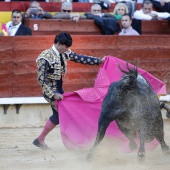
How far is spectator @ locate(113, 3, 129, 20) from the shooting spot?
9.61 meters

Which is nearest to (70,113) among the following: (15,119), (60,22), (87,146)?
(87,146)

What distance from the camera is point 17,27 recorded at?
354 inches

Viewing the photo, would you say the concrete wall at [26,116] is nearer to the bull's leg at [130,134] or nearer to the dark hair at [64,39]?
the bull's leg at [130,134]

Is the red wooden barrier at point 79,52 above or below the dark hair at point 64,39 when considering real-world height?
below

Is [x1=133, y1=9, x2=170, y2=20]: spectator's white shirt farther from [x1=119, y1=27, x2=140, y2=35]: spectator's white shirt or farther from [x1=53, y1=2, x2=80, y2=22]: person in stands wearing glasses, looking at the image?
[x1=53, y1=2, x2=80, y2=22]: person in stands wearing glasses

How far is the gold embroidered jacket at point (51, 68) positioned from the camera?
6496mm

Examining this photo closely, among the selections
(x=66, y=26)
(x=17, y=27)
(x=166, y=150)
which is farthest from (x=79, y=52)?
(x=166, y=150)

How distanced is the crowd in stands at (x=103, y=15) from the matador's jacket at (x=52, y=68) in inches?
90.3

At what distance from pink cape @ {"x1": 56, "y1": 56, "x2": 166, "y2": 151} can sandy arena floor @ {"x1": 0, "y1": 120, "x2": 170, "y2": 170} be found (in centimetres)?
12

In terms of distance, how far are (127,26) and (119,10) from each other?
39 cm

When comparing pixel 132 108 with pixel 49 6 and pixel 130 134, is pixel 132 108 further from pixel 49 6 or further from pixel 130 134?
pixel 49 6

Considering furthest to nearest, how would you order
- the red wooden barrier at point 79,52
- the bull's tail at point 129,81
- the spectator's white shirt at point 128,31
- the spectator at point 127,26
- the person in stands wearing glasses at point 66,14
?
the spectator's white shirt at point 128,31, the person in stands wearing glasses at point 66,14, the spectator at point 127,26, the red wooden barrier at point 79,52, the bull's tail at point 129,81

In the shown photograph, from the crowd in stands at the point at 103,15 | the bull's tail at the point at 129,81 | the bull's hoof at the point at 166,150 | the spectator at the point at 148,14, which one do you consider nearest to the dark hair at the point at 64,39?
the bull's tail at the point at 129,81

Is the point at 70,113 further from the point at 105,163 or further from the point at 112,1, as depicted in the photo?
the point at 112,1
